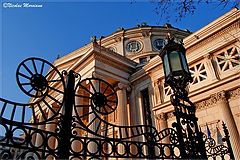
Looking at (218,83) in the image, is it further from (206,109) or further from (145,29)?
(145,29)

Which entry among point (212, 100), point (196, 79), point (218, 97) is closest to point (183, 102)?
point (218, 97)

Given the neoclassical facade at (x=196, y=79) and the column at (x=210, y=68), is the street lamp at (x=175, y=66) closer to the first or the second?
the neoclassical facade at (x=196, y=79)

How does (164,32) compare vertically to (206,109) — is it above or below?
above

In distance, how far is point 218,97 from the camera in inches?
452

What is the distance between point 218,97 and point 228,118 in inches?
49.3

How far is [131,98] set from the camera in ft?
55.0

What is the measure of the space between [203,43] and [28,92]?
1261 cm

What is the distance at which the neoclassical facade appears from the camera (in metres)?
11.2

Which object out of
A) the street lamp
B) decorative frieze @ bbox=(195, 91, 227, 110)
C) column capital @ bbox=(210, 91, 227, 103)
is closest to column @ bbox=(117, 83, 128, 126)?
decorative frieze @ bbox=(195, 91, 227, 110)

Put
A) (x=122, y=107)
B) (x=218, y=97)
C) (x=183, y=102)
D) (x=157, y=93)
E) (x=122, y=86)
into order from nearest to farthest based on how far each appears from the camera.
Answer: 1. (x=183, y=102)
2. (x=218, y=97)
3. (x=157, y=93)
4. (x=122, y=107)
5. (x=122, y=86)

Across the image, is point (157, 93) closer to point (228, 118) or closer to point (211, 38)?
point (211, 38)

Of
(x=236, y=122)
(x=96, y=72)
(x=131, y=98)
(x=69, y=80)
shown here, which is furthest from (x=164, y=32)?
(x=69, y=80)

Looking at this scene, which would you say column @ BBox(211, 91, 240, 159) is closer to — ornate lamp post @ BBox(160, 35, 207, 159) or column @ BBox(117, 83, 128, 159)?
column @ BBox(117, 83, 128, 159)

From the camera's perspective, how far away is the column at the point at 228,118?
10040 millimetres
